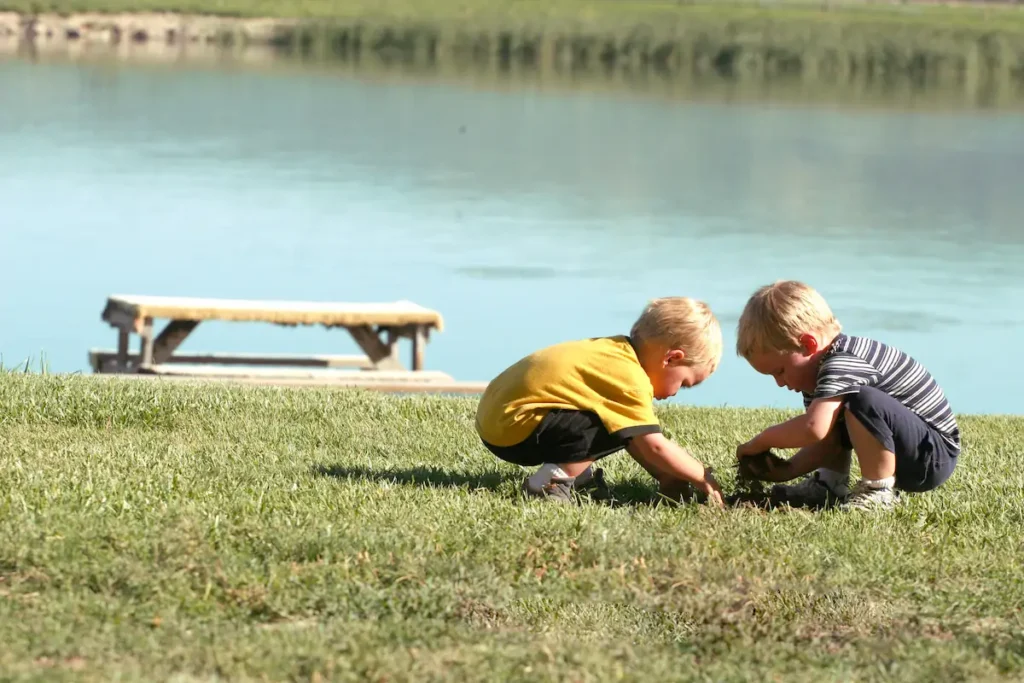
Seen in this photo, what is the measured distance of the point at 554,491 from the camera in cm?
486

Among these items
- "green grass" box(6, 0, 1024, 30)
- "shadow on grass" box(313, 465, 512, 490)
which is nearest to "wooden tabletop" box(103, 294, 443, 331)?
"shadow on grass" box(313, 465, 512, 490)

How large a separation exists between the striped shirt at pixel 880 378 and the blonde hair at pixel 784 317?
0.32ft

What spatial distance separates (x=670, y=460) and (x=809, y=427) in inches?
17.6

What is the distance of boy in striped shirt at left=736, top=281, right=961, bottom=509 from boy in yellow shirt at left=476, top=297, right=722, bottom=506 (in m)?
0.18

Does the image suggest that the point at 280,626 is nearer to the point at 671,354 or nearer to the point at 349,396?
the point at 671,354

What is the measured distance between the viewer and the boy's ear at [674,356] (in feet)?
15.6

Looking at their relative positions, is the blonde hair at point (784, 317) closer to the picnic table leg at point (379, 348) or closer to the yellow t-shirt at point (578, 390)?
the yellow t-shirt at point (578, 390)

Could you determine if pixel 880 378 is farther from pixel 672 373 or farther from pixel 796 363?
pixel 672 373

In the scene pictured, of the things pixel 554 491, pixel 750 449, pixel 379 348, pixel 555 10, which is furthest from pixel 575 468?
pixel 555 10

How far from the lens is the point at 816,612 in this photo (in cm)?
384

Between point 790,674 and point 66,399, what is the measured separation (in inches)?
143

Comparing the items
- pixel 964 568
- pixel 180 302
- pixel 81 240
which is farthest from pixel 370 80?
pixel 964 568

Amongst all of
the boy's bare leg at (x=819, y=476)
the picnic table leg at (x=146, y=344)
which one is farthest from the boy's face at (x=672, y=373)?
the picnic table leg at (x=146, y=344)

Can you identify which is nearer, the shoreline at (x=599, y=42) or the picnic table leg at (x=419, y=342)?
the picnic table leg at (x=419, y=342)
